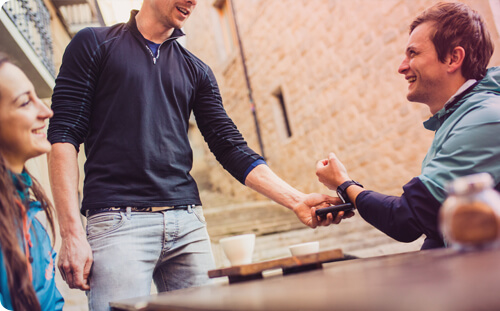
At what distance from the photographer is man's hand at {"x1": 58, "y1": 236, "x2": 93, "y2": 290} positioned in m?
1.09

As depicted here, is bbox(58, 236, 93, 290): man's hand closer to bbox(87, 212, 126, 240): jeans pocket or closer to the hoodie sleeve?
bbox(87, 212, 126, 240): jeans pocket

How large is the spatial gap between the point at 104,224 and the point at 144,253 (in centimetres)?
14

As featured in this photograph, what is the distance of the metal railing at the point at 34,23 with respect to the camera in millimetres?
3652

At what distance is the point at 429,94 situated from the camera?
1.60 metres

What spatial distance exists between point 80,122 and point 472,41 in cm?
135

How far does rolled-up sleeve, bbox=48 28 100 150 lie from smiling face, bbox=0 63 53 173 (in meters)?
→ 0.25

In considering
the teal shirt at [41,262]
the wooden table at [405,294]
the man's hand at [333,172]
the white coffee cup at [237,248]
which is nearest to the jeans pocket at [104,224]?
the teal shirt at [41,262]

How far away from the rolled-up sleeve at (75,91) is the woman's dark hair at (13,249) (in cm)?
34

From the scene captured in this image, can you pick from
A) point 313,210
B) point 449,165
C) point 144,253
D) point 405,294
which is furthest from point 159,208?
point 405,294

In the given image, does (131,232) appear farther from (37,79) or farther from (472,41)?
(37,79)

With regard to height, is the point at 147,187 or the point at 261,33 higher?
the point at 261,33

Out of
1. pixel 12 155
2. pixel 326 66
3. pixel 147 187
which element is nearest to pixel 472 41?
pixel 147 187

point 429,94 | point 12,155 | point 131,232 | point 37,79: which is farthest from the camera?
point 37,79

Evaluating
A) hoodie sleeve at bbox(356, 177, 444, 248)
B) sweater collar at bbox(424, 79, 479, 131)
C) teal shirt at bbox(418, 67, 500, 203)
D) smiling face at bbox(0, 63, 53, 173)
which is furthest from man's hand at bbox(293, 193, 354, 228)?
smiling face at bbox(0, 63, 53, 173)
